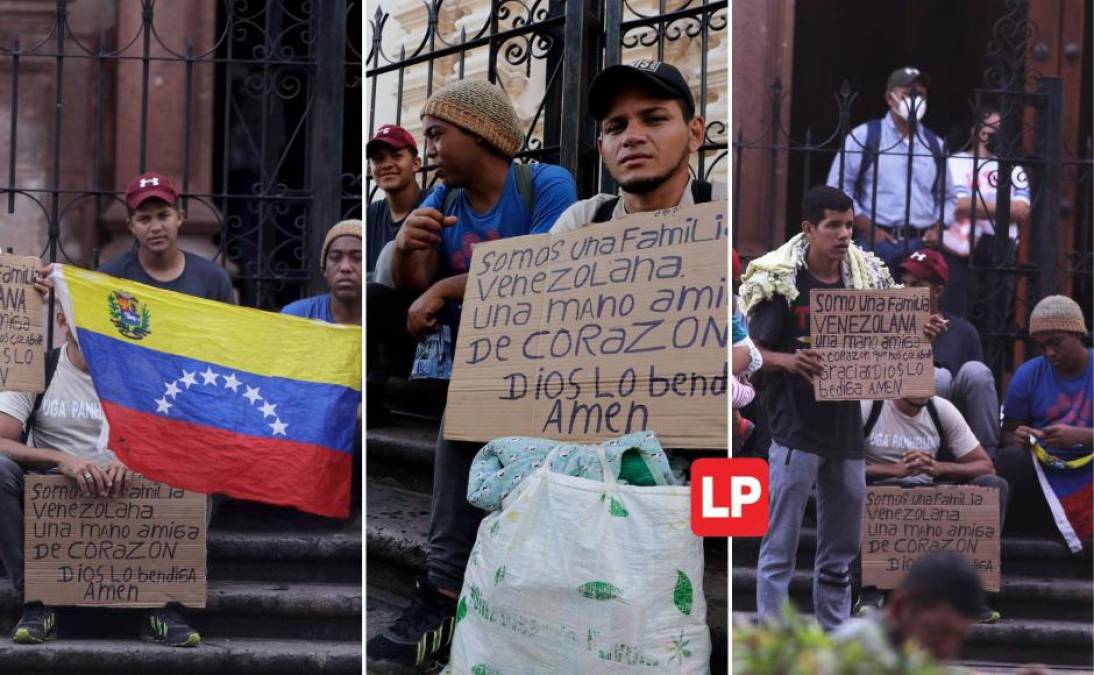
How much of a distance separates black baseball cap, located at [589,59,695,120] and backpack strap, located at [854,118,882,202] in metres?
0.45

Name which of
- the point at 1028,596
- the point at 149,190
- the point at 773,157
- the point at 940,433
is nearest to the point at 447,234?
the point at 773,157

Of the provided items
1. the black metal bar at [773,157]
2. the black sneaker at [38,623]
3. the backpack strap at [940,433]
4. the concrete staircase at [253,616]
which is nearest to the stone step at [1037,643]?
the backpack strap at [940,433]

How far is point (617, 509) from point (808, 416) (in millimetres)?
554

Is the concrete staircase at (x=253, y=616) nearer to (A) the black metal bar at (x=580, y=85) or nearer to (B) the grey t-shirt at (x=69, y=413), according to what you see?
(B) the grey t-shirt at (x=69, y=413)

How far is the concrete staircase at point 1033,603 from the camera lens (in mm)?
3822

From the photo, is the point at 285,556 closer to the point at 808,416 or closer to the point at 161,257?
the point at 161,257

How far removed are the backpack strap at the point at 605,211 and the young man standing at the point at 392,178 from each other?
0.46 metres

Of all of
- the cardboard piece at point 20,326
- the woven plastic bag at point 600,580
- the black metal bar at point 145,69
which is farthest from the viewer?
the black metal bar at point 145,69

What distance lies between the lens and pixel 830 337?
12.5 feet

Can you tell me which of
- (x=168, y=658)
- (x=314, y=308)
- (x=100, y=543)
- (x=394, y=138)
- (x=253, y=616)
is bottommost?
(x=168, y=658)

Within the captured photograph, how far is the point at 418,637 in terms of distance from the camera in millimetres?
3916

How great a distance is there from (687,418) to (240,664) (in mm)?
1972

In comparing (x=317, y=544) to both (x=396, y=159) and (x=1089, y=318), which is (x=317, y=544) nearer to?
(x=396, y=159)

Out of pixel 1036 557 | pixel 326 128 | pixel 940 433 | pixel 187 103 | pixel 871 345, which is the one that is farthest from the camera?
pixel 187 103
